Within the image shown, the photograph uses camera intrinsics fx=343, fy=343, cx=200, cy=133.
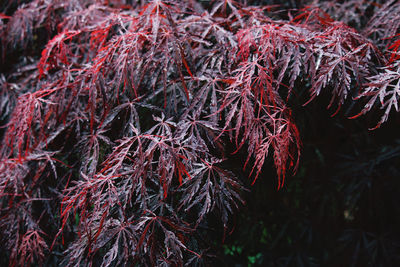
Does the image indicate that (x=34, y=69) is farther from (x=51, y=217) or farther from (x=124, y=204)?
(x=124, y=204)

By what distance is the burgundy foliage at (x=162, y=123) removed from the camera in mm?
1182

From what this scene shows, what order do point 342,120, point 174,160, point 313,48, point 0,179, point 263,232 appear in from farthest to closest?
point 263,232 → point 342,120 → point 0,179 → point 313,48 → point 174,160

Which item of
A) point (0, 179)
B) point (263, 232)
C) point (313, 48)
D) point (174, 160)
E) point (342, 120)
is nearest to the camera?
point (174, 160)

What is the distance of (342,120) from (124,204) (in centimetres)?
128

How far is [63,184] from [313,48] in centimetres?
120

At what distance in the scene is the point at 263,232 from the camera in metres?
2.04

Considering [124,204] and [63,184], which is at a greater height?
[124,204]

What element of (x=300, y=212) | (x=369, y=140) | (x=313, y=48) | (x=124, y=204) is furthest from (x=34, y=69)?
(x=369, y=140)

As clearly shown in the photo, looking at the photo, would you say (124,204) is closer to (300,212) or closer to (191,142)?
(191,142)

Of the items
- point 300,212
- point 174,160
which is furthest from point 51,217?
point 300,212

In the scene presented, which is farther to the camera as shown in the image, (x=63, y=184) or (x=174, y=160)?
(x=63, y=184)

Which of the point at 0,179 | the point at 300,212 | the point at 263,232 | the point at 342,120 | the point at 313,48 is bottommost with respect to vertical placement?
the point at 263,232

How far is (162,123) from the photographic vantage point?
50.6 inches

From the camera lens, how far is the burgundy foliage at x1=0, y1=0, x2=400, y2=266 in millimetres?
1182
